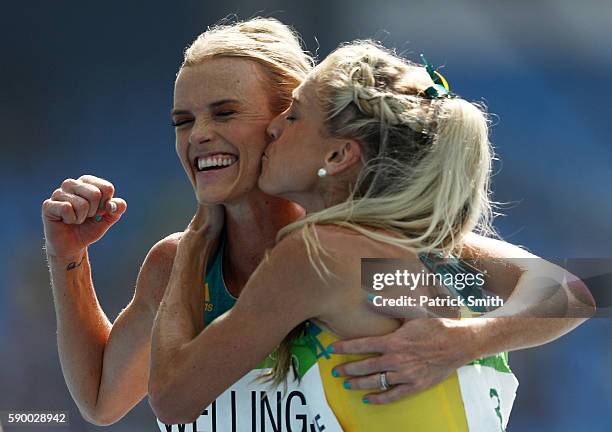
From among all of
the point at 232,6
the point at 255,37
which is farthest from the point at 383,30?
the point at 255,37

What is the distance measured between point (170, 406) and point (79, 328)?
529 mm

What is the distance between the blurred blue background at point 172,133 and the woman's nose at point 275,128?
34.2 inches

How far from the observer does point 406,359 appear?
1.28 metres

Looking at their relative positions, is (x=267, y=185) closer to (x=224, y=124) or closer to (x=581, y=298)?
(x=224, y=124)

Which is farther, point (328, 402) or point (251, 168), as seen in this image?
point (251, 168)

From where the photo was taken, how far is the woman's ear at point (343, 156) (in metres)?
1.37

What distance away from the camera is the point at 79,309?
1.78 metres

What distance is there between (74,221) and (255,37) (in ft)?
1.53

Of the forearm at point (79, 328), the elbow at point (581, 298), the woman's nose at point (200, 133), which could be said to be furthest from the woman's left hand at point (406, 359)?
the forearm at point (79, 328)

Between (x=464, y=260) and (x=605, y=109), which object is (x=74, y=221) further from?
(x=605, y=109)

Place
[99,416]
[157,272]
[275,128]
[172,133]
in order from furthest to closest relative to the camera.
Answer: [172,133]
[99,416]
[157,272]
[275,128]

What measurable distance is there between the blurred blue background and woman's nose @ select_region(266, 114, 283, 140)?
868 mm

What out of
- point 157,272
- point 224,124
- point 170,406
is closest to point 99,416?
point 157,272

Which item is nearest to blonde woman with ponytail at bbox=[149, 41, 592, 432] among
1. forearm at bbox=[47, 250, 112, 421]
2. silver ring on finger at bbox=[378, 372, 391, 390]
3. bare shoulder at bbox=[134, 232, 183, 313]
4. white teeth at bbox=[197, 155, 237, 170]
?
silver ring on finger at bbox=[378, 372, 391, 390]
